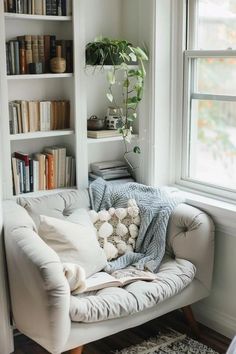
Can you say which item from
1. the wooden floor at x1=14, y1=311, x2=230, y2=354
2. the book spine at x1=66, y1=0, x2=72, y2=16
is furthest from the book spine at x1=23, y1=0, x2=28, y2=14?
the wooden floor at x1=14, y1=311, x2=230, y2=354

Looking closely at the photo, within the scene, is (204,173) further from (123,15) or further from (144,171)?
(123,15)

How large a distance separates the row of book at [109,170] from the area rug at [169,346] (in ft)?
3.41

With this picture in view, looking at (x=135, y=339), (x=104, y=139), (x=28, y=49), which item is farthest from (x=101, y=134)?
(x=135, y=339)

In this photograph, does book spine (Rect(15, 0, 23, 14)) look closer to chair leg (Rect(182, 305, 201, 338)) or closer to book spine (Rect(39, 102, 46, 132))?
book spine (Rect(39, 102, 46, 132))

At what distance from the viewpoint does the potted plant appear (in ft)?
10.7

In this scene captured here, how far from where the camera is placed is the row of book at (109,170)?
3.52m

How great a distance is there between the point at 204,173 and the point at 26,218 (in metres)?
1.24

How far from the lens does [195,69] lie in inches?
135

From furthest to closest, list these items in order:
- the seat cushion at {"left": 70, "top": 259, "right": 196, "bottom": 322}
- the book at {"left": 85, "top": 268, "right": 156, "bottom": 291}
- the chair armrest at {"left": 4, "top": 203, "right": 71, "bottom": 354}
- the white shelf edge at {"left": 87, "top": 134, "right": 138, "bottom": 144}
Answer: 1. the white shelf edge at {"left": 87, "top": 134, "right": 138, "bottom": 144}
2. the book at {"left": 85, "top": 268, "right": 156, "bottom": 291}
3. the seat cushion at {"left": 70, "top": 259, "right": 196, "bottom": 322}
4. the chair armrest at {"left": 4, "top": 203, "right": 71, "bottom": 354}

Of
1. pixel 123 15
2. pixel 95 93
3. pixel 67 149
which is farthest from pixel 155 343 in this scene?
pixel 123 15

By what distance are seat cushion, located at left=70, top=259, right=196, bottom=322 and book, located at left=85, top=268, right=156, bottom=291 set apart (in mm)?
26

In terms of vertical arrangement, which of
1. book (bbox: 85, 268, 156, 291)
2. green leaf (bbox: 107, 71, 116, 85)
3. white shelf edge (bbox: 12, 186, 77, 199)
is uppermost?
green leaf (bbox: 107, 71, 116, 85)

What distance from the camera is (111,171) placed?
11.7 ft

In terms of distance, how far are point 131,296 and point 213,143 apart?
1201 millimetres
